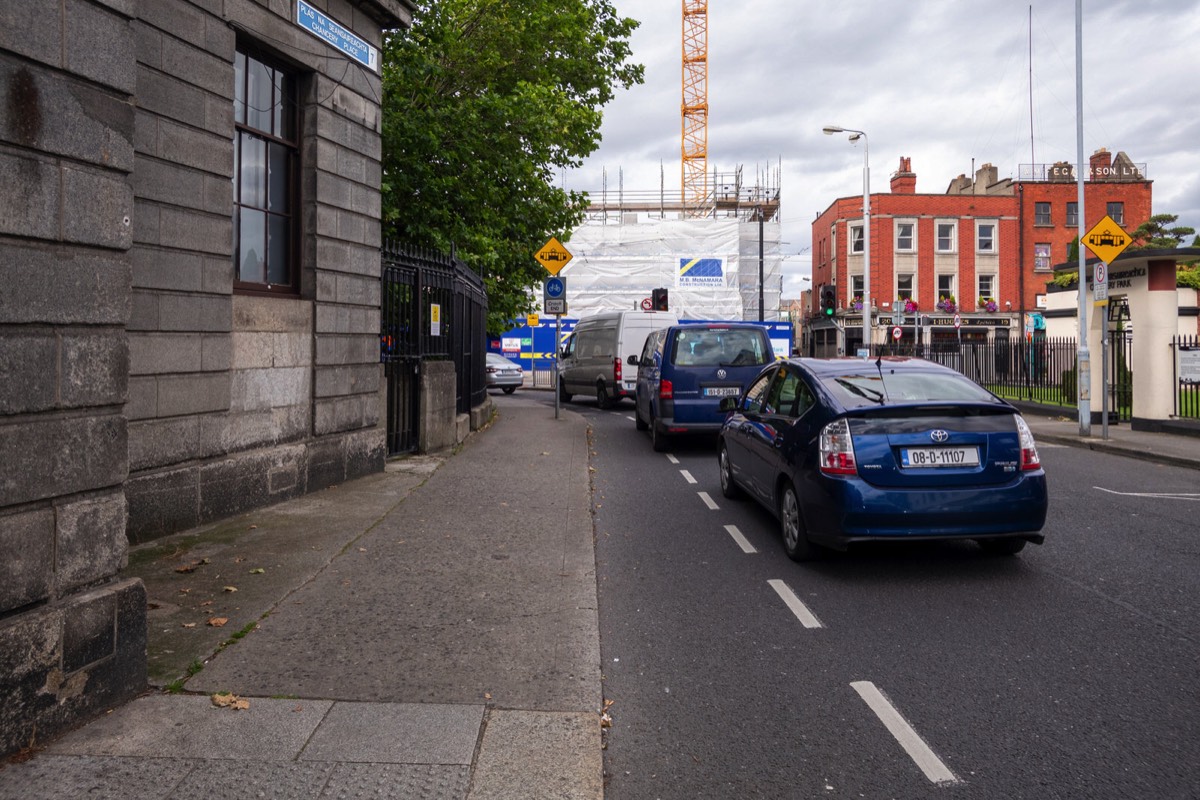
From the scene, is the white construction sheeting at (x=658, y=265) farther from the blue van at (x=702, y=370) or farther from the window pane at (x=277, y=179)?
the window pane at (x=277, y=179)

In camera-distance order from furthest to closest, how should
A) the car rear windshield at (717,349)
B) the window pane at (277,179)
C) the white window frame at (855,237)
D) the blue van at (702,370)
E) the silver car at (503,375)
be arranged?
1. the white window frame at (855,237)
2. the silver car at (503,375)
3. the car rear windshield at (717,349)
4. the blue van at (702,370)
5. the window pane at (277,179)

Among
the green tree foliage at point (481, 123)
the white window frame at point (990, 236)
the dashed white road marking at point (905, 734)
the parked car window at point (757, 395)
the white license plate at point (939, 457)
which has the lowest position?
the dashed white road marking at point (905, 734)

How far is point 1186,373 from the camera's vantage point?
16188 mm

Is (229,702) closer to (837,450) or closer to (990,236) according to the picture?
(837,450)

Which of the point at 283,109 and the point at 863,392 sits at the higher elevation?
the point at 283,109

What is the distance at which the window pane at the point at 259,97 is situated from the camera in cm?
866

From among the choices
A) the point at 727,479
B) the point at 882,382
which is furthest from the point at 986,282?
the point at 882,382

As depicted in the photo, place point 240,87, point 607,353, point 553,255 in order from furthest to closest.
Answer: point 607,353
point 553,255
point 240,87

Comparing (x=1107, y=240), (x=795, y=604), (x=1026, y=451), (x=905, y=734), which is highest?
(x=1107, y=240)

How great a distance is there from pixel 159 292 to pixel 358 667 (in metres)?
4.11

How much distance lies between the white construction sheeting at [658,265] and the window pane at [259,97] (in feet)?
124

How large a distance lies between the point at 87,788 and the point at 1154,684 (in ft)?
14.9

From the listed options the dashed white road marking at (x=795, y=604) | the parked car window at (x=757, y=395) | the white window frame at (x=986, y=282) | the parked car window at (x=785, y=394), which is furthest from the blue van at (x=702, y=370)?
the white window frame at (x=986, y=282)

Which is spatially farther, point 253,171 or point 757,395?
point 757,395
